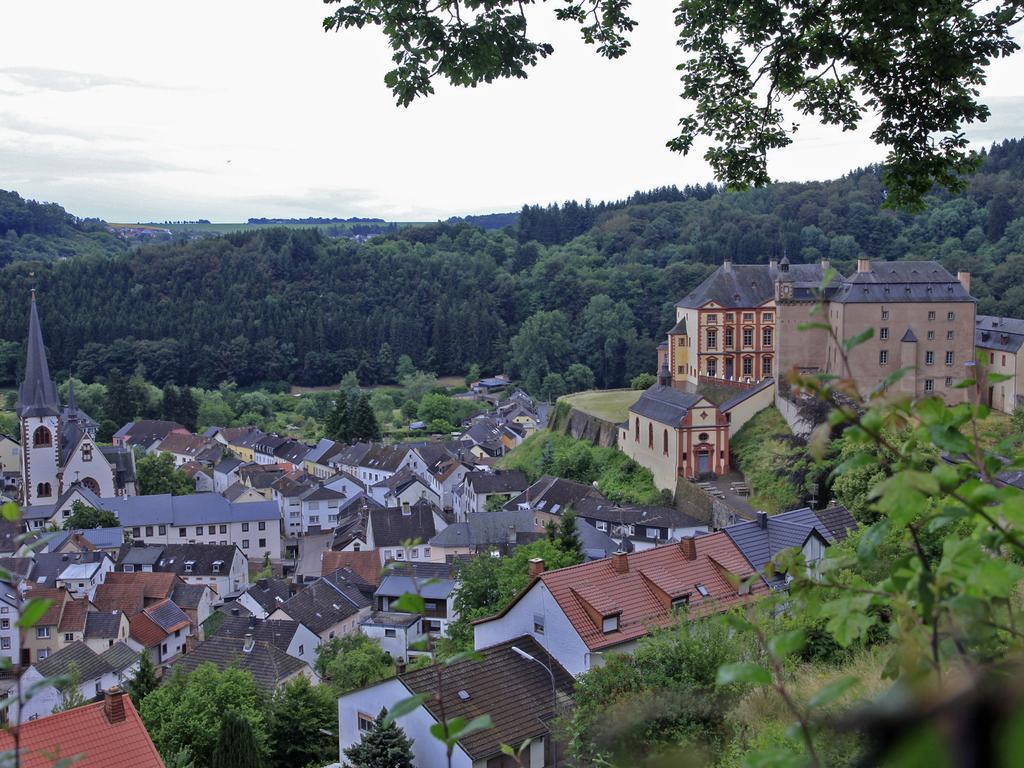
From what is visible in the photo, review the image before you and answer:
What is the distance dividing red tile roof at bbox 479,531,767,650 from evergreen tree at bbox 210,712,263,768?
4.09 metres

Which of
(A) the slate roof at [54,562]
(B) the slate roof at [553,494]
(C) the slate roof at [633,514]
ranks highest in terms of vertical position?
(C) the slate roof at [633,514]

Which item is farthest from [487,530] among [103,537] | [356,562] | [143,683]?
[143,683]

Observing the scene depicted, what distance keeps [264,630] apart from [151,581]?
8444mm

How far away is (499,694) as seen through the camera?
41.5 feet

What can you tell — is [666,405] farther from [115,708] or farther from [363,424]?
[363,424]

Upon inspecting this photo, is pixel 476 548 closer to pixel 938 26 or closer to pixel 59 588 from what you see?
pixel 59 588

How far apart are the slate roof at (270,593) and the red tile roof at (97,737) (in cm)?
2041

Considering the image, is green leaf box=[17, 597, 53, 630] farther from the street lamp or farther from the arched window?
the arched window

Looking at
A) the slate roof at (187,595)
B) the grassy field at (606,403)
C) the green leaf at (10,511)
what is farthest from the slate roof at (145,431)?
the green leaf at (10,511)

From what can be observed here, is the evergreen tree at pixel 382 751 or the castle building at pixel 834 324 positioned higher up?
the castle building at pixel 834 324

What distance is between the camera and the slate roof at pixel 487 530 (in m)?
35.4

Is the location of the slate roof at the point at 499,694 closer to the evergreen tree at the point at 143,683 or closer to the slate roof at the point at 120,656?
the evergreen tree at the point at 143,683

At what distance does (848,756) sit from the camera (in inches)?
196

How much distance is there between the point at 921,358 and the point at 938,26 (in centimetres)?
2551
